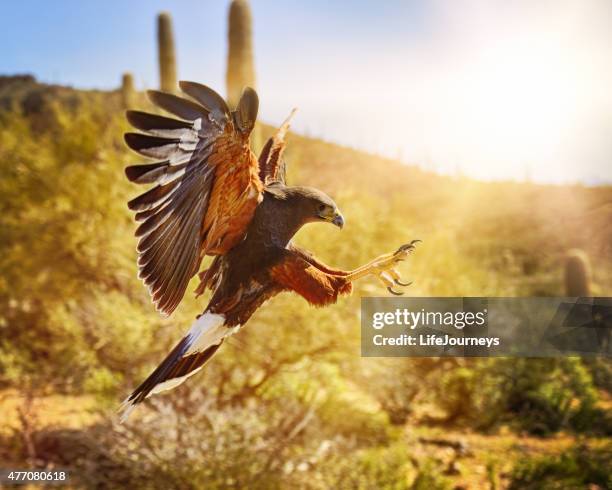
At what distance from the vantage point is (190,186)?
1182 millimetres

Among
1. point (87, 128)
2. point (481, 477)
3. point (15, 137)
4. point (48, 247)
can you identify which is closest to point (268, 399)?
point (481, 477)

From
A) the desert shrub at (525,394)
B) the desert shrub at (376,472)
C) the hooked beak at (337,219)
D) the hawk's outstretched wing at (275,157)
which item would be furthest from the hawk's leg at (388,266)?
the desert shrub at (525,394)

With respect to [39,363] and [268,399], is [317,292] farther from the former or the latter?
[39,363]

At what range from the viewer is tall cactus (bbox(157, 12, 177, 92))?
10086 mm

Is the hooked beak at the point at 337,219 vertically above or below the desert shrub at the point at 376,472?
above

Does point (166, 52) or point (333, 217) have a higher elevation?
point (166, 52)

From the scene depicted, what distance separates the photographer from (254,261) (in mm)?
1129

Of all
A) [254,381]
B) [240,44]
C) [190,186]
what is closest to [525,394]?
[254,381]

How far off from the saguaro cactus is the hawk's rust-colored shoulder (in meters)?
5.61

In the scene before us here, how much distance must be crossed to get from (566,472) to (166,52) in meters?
9.17

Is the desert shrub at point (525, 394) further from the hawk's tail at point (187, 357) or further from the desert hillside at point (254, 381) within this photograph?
the hawk's tail at point (187, 357)

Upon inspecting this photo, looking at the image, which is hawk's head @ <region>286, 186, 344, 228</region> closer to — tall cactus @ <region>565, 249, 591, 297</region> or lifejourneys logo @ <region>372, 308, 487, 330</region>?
lifejourneys logo @ <region>372, 308, 487, 330</region>

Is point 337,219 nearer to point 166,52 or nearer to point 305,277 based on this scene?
point 305,277

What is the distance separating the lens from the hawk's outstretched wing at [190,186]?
42.9 inches
